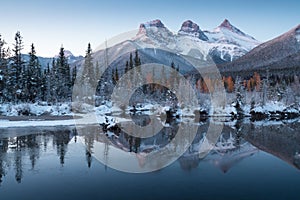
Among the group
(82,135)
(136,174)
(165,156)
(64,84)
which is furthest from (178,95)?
(136,174)

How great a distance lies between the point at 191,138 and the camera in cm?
2922

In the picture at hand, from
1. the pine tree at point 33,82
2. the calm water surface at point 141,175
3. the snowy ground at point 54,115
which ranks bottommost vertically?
the calm water surface at point 141,175

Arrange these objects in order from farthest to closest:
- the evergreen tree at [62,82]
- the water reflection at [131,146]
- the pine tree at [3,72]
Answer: the evergreen tree at [62,82] < the pine tree at [3,72] < the water reflection at [131,146]

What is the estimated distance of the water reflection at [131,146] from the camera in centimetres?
1858

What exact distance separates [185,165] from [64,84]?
4846 cm

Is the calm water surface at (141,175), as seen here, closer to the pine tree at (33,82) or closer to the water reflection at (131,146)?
the water reflection at (131,146)

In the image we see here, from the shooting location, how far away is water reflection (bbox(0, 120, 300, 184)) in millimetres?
18578

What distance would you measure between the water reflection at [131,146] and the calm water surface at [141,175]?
0.18 feet

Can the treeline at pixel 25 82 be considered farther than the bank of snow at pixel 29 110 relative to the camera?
Yes

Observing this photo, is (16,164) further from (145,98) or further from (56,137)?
(145,98)

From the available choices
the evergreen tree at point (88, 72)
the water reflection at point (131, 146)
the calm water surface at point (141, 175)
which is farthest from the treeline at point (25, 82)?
the calm water surface at point (141, 175)

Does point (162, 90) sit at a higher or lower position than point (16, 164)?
higher

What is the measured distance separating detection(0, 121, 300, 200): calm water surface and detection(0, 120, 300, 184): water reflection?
5 centimetres

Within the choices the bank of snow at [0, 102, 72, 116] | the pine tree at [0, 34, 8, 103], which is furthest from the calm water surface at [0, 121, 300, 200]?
the pine tree at [0, 34, 8, 103]
